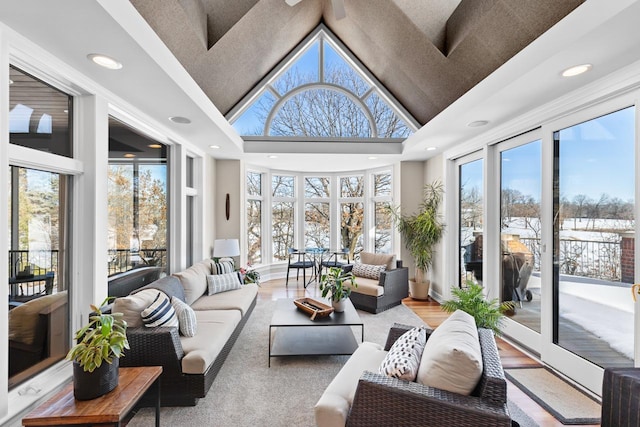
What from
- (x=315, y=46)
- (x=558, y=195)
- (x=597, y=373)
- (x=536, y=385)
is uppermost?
(x=315, y=46)

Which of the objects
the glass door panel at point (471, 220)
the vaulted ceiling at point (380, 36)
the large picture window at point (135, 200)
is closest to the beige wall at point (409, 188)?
the glass door panel at point (471, 220)

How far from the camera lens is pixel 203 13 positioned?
3.20 m

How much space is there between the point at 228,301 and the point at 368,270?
2306 millimetres

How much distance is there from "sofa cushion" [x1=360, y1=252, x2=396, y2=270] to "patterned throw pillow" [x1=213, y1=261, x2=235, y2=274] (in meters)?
2.21

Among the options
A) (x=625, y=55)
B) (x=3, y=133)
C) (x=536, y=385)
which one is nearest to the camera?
(x=3, y=133)

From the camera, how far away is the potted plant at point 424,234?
5.18 metres

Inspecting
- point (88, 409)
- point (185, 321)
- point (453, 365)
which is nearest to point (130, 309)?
point (185, 321)

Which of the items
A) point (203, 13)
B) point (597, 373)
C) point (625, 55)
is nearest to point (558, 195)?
point (625, 55)

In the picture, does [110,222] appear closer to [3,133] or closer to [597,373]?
[3,133]

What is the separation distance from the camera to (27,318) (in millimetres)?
2016

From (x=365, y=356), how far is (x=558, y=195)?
7.82 feet

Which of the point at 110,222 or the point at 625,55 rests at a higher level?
the point at 625,55

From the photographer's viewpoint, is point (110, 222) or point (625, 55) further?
point (110, 222)

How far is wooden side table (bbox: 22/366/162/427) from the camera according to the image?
1.51 m
